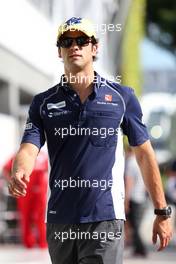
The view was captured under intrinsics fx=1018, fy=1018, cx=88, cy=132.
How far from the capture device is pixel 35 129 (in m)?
5.22

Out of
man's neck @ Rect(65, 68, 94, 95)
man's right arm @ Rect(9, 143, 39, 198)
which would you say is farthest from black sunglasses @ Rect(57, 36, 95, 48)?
man's right arm @ Rect(9, 143, 39, 198)

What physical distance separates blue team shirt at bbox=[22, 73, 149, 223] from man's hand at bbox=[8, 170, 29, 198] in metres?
0.25

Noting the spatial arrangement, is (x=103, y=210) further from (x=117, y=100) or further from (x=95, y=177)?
(x=117, y=100)

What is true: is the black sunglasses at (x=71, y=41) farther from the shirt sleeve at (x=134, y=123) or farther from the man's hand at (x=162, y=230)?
the man's hand at (x=162, y=230)

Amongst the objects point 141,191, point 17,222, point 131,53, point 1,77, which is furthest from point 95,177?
point 131,53

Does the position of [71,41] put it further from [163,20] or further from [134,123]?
[163,20]

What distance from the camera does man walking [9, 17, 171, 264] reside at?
5.11m

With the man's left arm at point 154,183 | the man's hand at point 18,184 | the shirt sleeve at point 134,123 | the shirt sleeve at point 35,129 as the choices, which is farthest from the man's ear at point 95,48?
the man's hand at point 18,184

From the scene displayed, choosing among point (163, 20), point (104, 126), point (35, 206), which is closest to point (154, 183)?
point (104, 126)

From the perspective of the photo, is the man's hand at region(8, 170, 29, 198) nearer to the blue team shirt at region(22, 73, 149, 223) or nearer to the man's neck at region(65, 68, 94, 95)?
the blue team shirt at region(22, 73, 149, 223)

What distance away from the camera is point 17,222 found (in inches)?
606

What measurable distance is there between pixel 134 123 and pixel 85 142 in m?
0.30

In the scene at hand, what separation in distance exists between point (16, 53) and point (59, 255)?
12.1 meters

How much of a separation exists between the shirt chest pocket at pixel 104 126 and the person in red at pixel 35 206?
8.89 m
